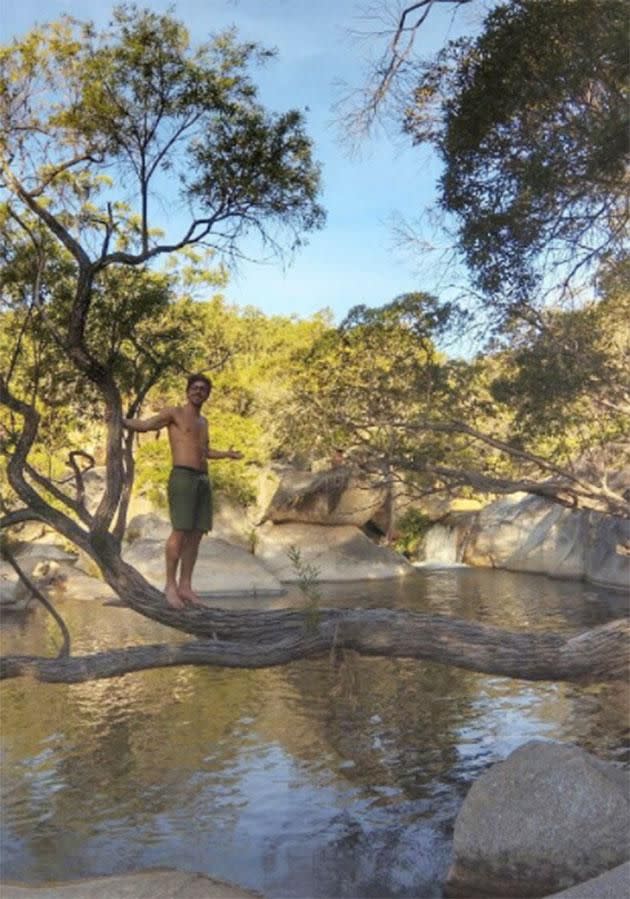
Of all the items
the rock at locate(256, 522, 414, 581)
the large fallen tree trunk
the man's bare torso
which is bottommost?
the large fallen tree trunk

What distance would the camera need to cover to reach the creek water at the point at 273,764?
6770 millimetres

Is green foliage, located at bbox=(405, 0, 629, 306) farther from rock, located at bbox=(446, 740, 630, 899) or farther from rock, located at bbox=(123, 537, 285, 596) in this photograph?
rock, located at bbox=(123, 537, 285, 596)

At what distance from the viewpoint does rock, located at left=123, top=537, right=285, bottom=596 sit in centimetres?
2031

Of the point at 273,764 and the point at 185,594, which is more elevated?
the point at 185,594

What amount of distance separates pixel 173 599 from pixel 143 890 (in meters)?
1.94

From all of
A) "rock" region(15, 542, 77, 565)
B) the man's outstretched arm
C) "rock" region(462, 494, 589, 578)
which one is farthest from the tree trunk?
"rock" region(15, 542, 77, 565)

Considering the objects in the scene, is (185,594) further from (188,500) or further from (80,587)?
(80,587)

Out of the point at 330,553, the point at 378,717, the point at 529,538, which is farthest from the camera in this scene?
the point at 529,538

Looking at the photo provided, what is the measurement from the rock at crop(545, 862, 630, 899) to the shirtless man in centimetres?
312

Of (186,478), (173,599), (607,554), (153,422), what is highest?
(153,422)

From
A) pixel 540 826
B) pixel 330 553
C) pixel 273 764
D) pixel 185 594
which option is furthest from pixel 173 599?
pixel 330 553

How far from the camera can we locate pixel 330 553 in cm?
2280

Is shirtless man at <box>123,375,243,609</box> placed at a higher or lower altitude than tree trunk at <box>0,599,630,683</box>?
higher

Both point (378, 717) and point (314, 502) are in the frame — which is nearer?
point (378, 717)
